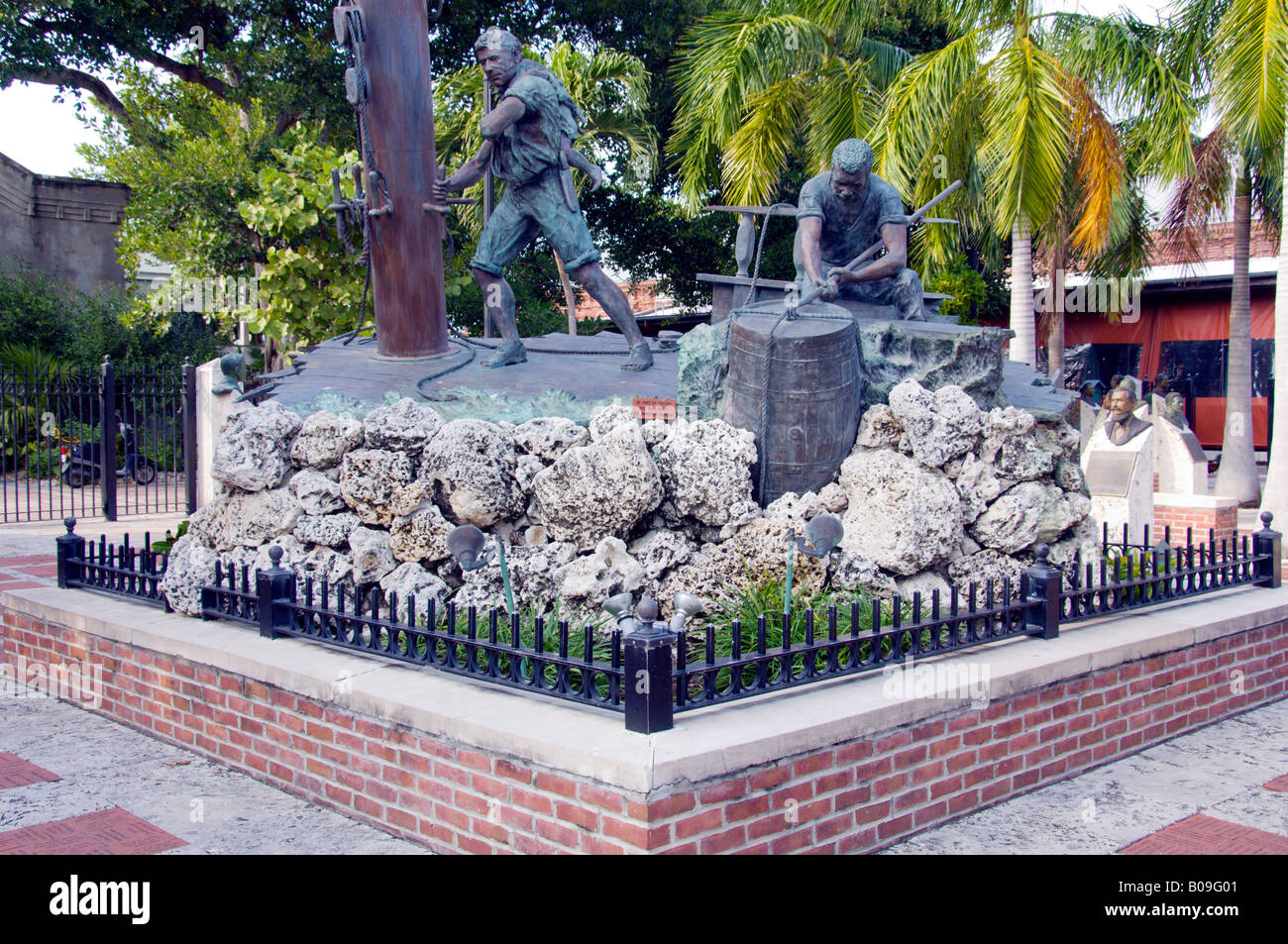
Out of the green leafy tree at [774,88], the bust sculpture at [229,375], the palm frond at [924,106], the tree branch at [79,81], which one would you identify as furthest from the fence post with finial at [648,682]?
the tree branch at [79,81]

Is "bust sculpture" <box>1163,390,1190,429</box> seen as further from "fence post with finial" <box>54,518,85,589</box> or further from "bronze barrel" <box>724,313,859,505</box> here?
"fence post with finial" <box>54,518,85,589</box>

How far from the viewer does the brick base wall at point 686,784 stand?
11.0ft

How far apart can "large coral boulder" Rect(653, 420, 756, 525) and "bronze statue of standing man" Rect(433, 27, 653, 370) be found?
1477 millimetres

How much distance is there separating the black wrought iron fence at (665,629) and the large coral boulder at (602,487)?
53 centimetres

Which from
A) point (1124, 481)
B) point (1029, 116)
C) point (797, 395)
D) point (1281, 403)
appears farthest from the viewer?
point (1281, 403)

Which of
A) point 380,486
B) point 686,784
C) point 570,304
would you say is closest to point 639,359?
point 380,486

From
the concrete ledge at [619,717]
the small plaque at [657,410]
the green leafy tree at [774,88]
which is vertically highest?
the green leafy tree at [774,88]

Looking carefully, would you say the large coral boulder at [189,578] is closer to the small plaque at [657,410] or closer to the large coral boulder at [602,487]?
the large coral boulder at [602,487]

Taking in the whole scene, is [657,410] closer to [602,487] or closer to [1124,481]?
[602,487]

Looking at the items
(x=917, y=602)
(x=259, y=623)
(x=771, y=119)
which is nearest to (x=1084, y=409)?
(x=771, y=119)

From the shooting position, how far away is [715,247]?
22.5 m

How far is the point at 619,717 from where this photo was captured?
12.0ft

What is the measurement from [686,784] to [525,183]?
4373 millimetres

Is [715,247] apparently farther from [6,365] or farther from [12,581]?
[12,581]
